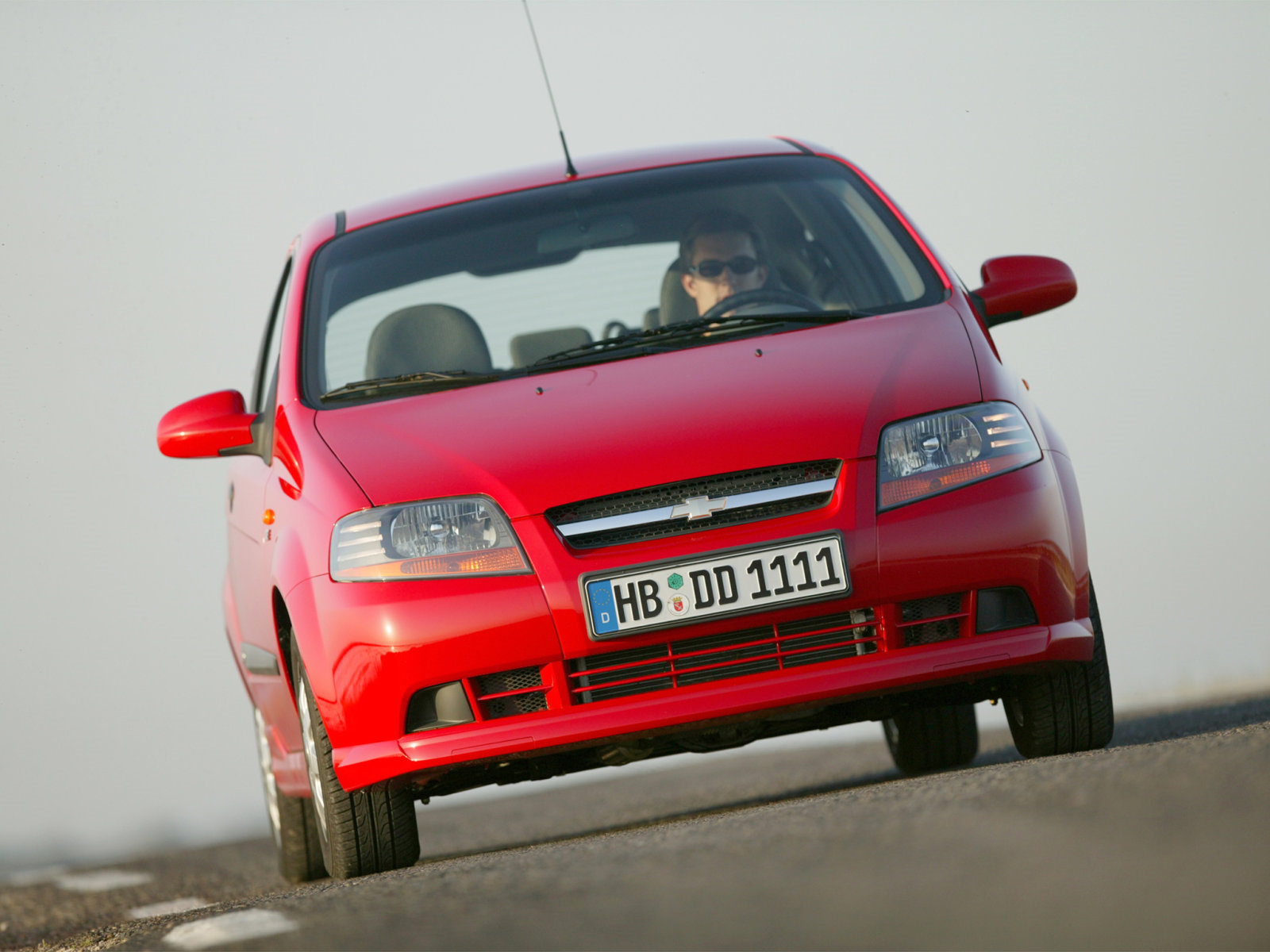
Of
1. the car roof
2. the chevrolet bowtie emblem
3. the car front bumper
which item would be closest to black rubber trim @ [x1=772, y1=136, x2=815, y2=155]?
the car roof

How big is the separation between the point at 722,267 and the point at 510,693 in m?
1.68

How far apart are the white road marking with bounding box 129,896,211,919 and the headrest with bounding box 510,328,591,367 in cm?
191

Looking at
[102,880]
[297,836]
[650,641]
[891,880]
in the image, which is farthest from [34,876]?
[891,880]

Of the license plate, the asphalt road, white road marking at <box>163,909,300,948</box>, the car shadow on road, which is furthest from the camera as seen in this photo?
the car shadow on road

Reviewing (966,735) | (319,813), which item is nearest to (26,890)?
(319,813)

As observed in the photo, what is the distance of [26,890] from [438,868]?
4.15 metres

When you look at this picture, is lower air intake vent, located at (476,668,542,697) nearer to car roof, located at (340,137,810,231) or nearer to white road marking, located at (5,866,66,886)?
car roof, located at (340,137,810,231)

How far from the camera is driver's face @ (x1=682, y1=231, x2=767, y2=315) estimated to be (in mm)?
5242

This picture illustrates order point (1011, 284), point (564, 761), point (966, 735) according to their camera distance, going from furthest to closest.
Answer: point (966, 735)
point (1011, 284)
point (564, 761)

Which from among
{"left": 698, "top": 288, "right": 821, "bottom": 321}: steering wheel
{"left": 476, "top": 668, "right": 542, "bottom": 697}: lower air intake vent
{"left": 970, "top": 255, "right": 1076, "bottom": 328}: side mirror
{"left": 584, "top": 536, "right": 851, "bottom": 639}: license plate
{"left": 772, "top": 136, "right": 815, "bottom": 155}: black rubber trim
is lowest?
{"left": 476, "top": 668, "right": 542, "bottom": 697}: lower air intake vent

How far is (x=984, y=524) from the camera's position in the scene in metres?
4.20

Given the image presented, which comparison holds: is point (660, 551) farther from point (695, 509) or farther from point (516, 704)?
point (516, 704)

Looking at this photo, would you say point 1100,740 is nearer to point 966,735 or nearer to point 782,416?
point 782,416

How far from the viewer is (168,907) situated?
5883 millimetres
